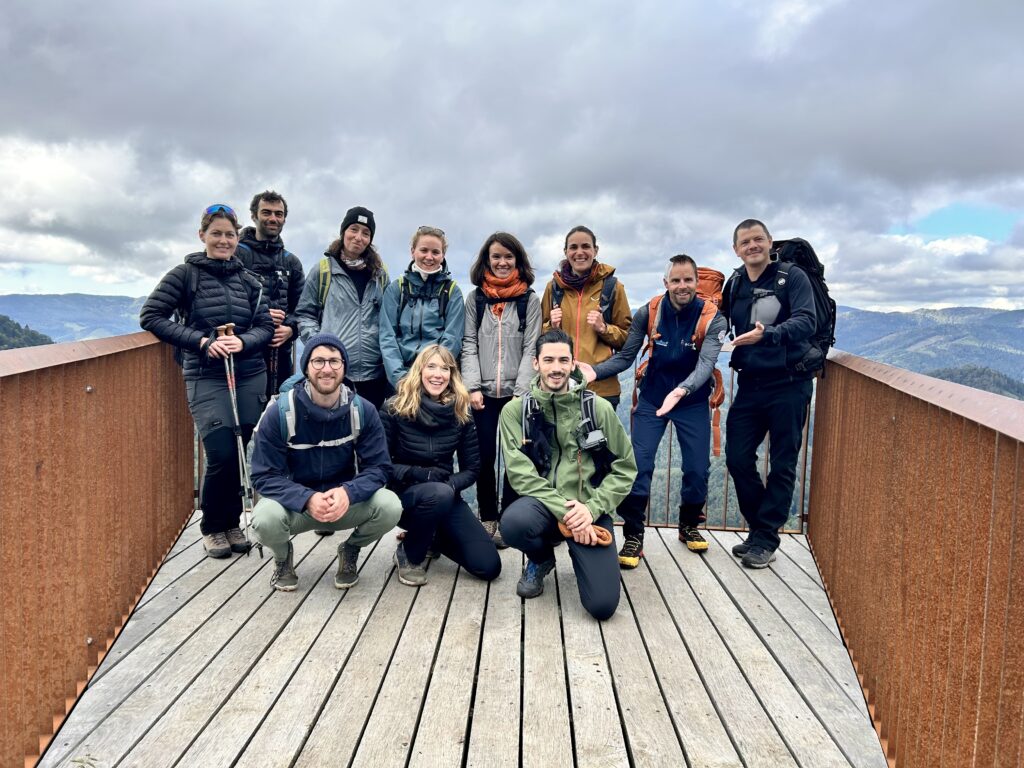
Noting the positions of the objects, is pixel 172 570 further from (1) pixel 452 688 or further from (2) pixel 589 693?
(2) pixel 589 693

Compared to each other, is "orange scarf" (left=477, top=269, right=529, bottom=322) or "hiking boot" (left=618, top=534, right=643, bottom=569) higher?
"orange scarf" (left=477, top=269, right=529, bottom=322)

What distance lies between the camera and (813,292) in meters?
4.56

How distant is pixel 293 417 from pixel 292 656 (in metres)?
1.38

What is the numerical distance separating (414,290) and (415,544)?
1815mm

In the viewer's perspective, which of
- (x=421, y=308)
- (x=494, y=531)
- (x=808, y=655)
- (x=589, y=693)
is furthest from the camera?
(x=494, y=531)

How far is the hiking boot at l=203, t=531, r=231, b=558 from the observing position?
474 cm

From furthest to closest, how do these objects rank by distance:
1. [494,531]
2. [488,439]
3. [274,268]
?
[274,268]
[494,531]
[488,439]

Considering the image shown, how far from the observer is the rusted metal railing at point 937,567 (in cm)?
173

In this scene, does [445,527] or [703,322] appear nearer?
[445,527]

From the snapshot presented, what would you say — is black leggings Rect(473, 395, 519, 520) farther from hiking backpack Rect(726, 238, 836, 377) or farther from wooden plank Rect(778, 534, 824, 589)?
wooden plank Rect(778, 534, 824, 589)

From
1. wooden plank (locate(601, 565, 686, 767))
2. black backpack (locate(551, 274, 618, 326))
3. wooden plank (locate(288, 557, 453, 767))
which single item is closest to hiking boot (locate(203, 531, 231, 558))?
wooden plank (locate(288, 557, 453, 767))

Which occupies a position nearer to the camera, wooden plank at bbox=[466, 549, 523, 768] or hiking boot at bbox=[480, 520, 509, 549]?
wooden plank at bbox=[466, 549, 523, 768]

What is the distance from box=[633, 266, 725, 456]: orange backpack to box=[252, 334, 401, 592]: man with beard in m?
2.02

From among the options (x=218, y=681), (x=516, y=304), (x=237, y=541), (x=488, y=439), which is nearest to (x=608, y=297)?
(x=516, y=304)
